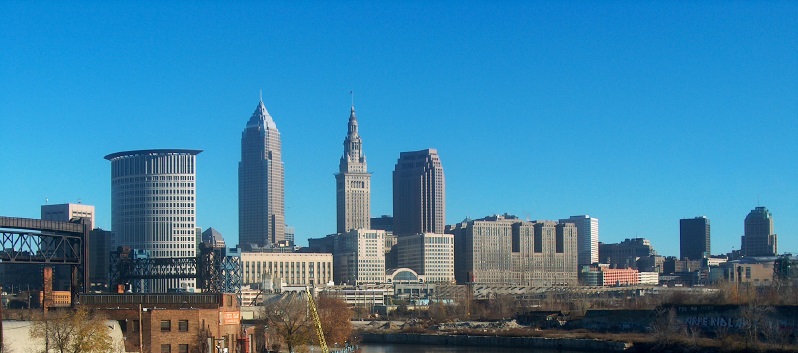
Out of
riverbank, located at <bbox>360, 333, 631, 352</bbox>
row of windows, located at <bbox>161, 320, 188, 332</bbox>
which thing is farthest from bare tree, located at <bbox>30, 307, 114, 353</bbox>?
riverbank, located at <bbox>360, 333, 631, 352</bbox>

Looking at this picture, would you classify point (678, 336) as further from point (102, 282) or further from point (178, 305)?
point (102, 282)

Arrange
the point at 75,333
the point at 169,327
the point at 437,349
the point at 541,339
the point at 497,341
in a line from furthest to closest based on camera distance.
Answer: the point at 497,341
the point at 541,339
the point at 437,349
the point at 169,327
the point at 75,333

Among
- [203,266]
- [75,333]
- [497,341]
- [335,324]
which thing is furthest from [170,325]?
[203,266]

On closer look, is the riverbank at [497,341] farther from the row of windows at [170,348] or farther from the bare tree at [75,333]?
the bare tree at [75,333]

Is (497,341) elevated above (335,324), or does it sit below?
below

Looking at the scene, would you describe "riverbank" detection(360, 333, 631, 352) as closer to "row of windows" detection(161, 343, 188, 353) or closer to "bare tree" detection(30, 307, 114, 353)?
"row of windows" detection(161, 343, 188, 353)

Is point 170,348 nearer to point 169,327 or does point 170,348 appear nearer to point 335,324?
point 169,327

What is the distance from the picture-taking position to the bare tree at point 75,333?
199ft

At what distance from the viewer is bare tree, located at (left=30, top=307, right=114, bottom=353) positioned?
199ft

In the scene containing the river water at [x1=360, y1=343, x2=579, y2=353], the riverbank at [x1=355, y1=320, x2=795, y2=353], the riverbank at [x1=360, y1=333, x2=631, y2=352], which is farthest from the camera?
the river water at [x1=360, y1=343, x2=579, y2=353]

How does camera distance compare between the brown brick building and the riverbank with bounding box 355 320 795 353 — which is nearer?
the brown brick building

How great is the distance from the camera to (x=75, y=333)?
6166 centimetres

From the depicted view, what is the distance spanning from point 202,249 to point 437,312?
5360 cm

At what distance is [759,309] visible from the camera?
371 ft
